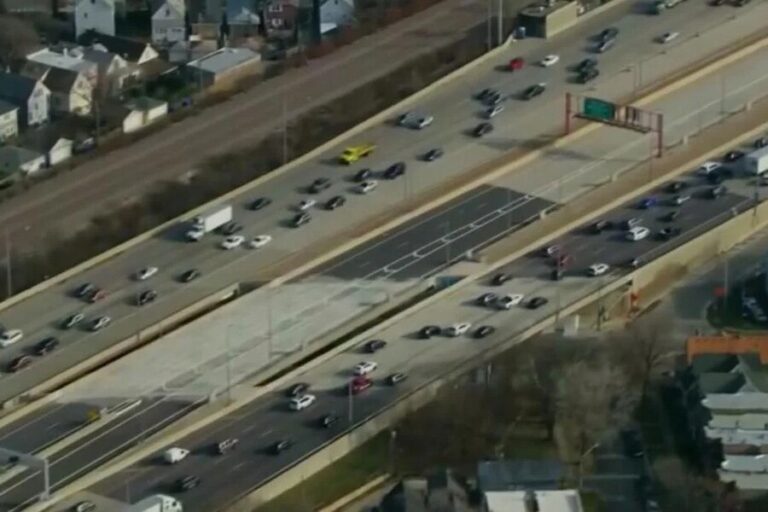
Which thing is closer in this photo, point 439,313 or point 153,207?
point 439,313

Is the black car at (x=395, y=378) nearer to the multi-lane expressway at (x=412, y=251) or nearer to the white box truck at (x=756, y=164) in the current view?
the multi-lane expressway at (x=412, y=251)

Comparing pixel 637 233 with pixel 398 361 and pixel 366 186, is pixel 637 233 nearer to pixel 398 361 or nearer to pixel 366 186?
pixel 366 186

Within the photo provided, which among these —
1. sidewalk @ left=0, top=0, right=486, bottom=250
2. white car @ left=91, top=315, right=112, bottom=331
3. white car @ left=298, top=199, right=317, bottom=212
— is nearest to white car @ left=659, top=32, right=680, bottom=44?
sidewalk @ left=0, top=0, right=486, bottom=250

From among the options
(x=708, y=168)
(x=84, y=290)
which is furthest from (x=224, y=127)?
(x=708, y=168)

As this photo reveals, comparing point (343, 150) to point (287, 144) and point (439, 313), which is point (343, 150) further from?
point (439, 313)

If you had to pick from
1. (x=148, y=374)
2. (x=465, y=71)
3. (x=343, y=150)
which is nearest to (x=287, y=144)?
(x=343, y=150)

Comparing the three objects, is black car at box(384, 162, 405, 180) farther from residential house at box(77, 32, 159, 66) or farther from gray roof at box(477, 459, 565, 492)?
gray roof at box(477, 459, 565, 492)

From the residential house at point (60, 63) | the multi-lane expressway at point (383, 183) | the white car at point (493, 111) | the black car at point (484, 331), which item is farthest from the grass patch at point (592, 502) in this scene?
the residential house at point (60, 63)
